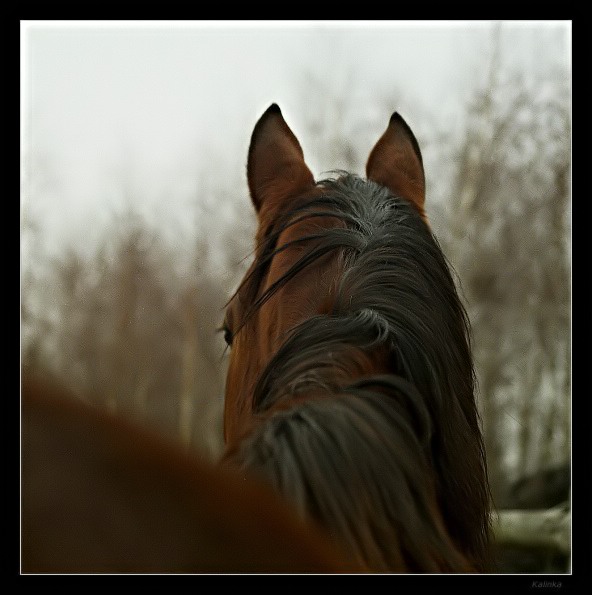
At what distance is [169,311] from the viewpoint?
5008 mm

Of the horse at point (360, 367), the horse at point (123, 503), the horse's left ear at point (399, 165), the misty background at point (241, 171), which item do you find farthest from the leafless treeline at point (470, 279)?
the horse at point (123, 503)

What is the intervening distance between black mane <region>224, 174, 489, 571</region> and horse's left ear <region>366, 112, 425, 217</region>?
0.14 metres

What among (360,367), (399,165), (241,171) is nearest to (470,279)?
(241,171)

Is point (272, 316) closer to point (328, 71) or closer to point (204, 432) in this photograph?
point (328, 71)

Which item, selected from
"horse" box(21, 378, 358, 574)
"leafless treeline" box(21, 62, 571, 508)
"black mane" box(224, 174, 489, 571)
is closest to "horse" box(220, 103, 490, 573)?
"black mane" box(224, 174, 489, 571)

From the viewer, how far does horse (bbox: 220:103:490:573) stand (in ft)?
2.67

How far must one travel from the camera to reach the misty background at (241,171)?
2.05 m

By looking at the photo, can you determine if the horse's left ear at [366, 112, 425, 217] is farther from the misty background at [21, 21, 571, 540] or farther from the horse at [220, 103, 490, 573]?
the misty background at [21, 21, 571, 540]

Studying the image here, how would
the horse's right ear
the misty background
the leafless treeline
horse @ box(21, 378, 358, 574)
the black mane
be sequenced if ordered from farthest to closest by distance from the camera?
the leafless treeline, the misty background, the horse's right ear, the black mane, horse @ box(21, 378, 358, 574)

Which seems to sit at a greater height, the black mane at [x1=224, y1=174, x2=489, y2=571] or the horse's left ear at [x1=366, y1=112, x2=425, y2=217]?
the horse's left ear at [x1=366, y1=112, x2=425, y2=217]

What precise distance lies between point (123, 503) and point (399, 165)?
133 cm

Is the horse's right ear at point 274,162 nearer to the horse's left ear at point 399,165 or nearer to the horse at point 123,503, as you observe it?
the horse's left ear at point 399,165
